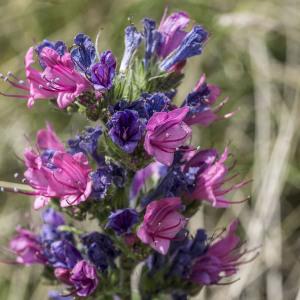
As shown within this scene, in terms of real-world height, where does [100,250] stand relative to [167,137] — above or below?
below

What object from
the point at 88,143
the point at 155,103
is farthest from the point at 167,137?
the point at 88,143

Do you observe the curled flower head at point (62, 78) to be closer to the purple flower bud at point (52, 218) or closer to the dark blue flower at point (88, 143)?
the dark blue flower at point (88, 143)

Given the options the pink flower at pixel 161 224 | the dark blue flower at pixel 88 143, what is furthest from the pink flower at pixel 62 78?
the pink flower at pixel 161 224

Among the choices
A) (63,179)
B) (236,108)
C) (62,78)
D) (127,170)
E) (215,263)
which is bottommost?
(236,108)

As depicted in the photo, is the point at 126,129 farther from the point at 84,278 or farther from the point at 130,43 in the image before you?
the point at 84,278

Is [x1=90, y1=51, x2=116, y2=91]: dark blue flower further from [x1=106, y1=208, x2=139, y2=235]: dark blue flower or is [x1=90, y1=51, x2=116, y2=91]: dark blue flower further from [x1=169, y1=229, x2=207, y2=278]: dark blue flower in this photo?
[x1=169, y1=229, x2=207, y2=278]: dark blue flower

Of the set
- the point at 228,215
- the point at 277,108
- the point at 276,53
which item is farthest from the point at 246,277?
the point at 276,53

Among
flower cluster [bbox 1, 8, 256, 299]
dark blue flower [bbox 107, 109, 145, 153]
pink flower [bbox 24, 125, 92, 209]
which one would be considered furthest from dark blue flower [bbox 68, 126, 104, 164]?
dark blue flower [bbox 107, 109, 145, 153]
